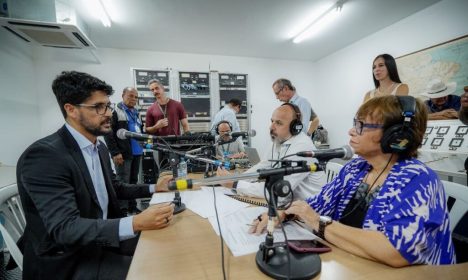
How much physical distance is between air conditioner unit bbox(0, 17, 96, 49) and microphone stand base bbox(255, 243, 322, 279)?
3.68 meters

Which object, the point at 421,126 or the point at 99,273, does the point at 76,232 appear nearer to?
the point at 99,273

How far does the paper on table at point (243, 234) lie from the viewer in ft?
2.59

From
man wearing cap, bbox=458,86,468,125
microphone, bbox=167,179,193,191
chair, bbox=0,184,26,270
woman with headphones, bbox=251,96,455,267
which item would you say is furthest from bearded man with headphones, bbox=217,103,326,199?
man wearing cap, bbox=458,86,468,125

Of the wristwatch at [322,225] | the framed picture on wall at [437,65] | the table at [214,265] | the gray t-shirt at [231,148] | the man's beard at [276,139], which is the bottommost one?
the table at [214,265]

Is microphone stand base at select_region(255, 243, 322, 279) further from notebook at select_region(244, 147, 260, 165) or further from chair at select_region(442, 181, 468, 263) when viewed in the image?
notebook at select_region(244, 147, 260, 165)

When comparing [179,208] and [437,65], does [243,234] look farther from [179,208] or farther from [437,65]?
[437,65]

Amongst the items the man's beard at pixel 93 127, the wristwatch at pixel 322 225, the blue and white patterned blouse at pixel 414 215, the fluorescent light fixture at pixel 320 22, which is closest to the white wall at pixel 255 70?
the fluorescent light fixture at pixel 320 22

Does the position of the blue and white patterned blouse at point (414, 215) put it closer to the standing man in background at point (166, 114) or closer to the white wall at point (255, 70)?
the standing man in background at point (166, 114)

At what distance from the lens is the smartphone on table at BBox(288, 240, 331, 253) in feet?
2.40

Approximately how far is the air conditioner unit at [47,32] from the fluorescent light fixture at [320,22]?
3612 millimetres

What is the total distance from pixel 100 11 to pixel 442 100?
4.81m

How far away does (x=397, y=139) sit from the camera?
870 mm

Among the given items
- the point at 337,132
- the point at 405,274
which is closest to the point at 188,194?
the point at 405,274

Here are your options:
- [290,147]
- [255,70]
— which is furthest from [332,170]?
[255,70]
